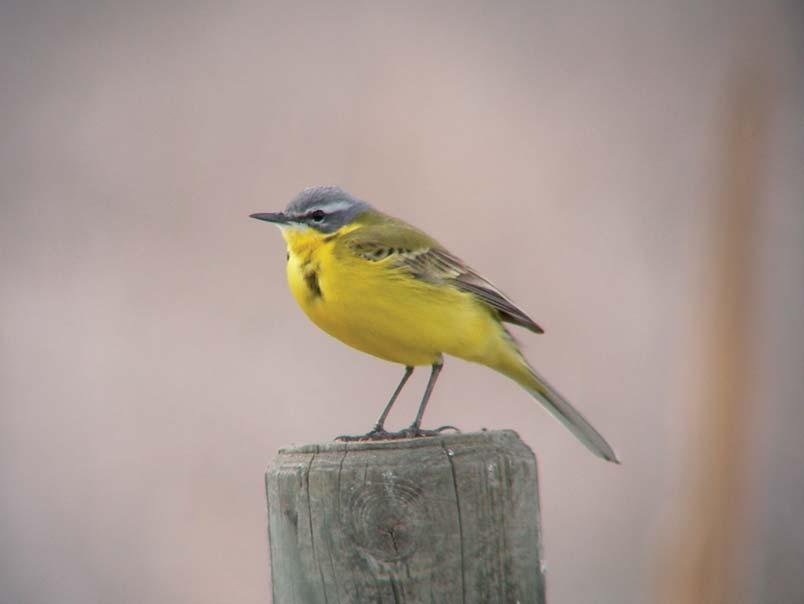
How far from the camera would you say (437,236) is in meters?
10.2

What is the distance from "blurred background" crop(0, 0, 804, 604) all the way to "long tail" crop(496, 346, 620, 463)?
118cm

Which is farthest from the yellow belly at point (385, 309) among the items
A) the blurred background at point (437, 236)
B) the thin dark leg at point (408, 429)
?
the blurred background at point (437, 236)

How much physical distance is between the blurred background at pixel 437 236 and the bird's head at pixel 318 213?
245 centimetres

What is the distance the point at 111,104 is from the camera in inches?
478

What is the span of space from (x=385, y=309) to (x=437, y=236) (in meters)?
4.57

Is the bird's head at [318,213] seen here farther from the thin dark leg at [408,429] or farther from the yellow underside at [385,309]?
the thin dark leg at [408,429]

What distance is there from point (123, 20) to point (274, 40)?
6.92 ft

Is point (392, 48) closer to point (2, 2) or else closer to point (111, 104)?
point (111, 104)

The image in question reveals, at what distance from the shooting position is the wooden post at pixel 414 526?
133 inches

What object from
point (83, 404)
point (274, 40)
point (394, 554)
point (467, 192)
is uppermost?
point (274, 40)

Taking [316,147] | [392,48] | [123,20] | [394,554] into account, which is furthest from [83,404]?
[394,554]

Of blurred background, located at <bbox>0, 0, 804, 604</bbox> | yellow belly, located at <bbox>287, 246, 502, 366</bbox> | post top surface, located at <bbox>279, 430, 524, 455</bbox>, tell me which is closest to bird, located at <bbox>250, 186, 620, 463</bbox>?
yellow belly, located at <bbox>287, 246, 502, 366</bbox>

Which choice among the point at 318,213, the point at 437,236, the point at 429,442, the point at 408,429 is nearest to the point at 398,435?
the point at 408,429

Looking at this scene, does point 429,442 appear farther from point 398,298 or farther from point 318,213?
point 318,213
